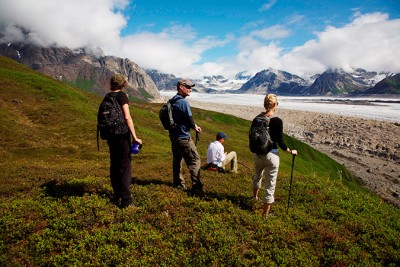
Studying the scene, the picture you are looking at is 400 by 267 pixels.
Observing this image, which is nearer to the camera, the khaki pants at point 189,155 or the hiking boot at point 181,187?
the khaki pants at point 189,155

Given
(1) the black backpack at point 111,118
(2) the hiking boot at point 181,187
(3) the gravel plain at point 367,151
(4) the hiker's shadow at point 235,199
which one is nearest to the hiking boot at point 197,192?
(4) the hiker's shadow at point 235,199

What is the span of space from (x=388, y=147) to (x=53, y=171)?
92370 millimetres

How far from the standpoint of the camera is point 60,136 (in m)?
30.5

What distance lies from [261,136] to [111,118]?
5.35m

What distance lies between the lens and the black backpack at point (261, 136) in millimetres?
10336

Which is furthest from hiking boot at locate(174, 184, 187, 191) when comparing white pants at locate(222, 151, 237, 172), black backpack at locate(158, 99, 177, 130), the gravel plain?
the gravel plain

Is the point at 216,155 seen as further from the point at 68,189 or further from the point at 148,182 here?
the point at 68,189

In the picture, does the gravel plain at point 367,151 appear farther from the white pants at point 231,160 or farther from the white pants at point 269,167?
the white pants at point 269,167

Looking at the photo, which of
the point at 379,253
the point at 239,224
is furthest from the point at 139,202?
the point at 379,253

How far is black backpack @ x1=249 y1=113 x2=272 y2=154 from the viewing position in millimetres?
10336

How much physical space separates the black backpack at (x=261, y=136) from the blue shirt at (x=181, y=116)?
2653 millimetres

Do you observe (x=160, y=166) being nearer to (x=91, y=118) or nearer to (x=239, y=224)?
(x=239, y=224)

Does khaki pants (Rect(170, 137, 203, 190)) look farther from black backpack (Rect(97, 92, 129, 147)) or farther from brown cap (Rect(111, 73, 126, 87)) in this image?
brown cap (Rect(111, 73, 126, 87))

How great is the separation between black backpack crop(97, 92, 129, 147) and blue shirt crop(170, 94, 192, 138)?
248cm
